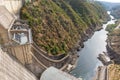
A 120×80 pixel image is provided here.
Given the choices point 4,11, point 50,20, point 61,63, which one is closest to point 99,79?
point 61,63

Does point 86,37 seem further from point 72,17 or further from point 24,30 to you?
point 24,30

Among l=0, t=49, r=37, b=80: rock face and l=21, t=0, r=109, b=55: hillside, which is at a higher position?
l=0, t=49, r=37, b=80: rock face

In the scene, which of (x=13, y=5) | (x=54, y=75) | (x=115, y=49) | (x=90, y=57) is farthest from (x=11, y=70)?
(x=115, y=49)

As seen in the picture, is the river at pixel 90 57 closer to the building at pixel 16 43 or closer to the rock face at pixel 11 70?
the building at pixel 16 43

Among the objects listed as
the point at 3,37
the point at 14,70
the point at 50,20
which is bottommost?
the point at 50,20

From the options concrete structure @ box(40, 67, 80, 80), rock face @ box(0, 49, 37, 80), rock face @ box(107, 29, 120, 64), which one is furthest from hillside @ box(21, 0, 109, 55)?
rock face @ box(0, 49, 37, 80)

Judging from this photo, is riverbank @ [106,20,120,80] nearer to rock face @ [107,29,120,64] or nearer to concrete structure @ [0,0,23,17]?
rock face @ [107,29,120,64]
